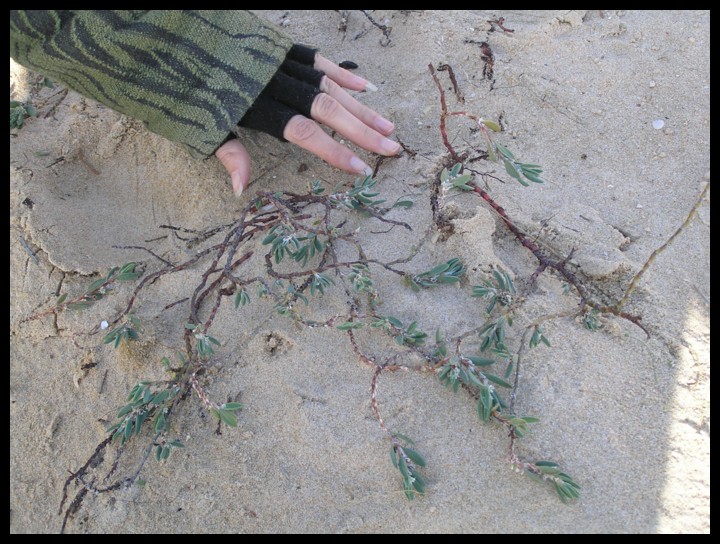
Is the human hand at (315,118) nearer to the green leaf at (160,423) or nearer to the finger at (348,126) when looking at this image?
the finger at (348,126)

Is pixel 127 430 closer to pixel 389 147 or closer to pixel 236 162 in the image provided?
pixel 236 162

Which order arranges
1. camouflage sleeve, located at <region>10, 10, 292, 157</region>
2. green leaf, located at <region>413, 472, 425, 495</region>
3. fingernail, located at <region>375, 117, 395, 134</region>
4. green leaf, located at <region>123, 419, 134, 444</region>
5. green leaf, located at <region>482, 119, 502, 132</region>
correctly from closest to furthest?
green leaf, located at <region>413, 472, 425, 495</region>
green leaf, located at <region>123, 419, 134, 444</region>
green leaf, located at <region>482, 119, 502, 132</region>
camouflage sleeve, located at <region>10, 10, 292, 157</region>
fingernail, located at <region>375, 117, 395, 134</region>

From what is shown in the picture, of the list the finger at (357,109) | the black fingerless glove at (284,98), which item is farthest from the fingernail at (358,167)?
the black fingerless glove at (284,98)

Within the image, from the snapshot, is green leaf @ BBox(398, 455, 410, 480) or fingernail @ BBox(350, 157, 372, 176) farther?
fingernail @ BBox(350, 157, 372, 176)

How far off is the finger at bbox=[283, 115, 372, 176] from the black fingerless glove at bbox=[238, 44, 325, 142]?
1.4 inches

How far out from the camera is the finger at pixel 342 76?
6.59 feet

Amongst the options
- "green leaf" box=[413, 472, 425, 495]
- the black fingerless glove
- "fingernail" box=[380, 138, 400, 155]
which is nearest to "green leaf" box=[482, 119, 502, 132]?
"fingernail" box=[380, 138, 400, 155]

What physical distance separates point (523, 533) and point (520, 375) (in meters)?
0.33

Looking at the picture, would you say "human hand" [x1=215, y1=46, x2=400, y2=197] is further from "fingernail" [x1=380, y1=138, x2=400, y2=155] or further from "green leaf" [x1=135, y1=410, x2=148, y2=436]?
"green leaf" [x1=135, y1=410, x2=148, y2=436]

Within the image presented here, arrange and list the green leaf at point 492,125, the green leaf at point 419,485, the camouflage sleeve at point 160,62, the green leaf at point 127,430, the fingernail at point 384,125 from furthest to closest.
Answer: the fingernail at point 384,125, the camouflage sleeve at point 160,62, the green leaf at point 492,125, the green leaf at point 127,430, the green leaf at point 419,485

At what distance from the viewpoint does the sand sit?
1207mm

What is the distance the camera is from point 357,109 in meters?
1.90

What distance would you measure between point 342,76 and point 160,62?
61 cm

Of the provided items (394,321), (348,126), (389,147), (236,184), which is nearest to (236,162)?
(236,184)
